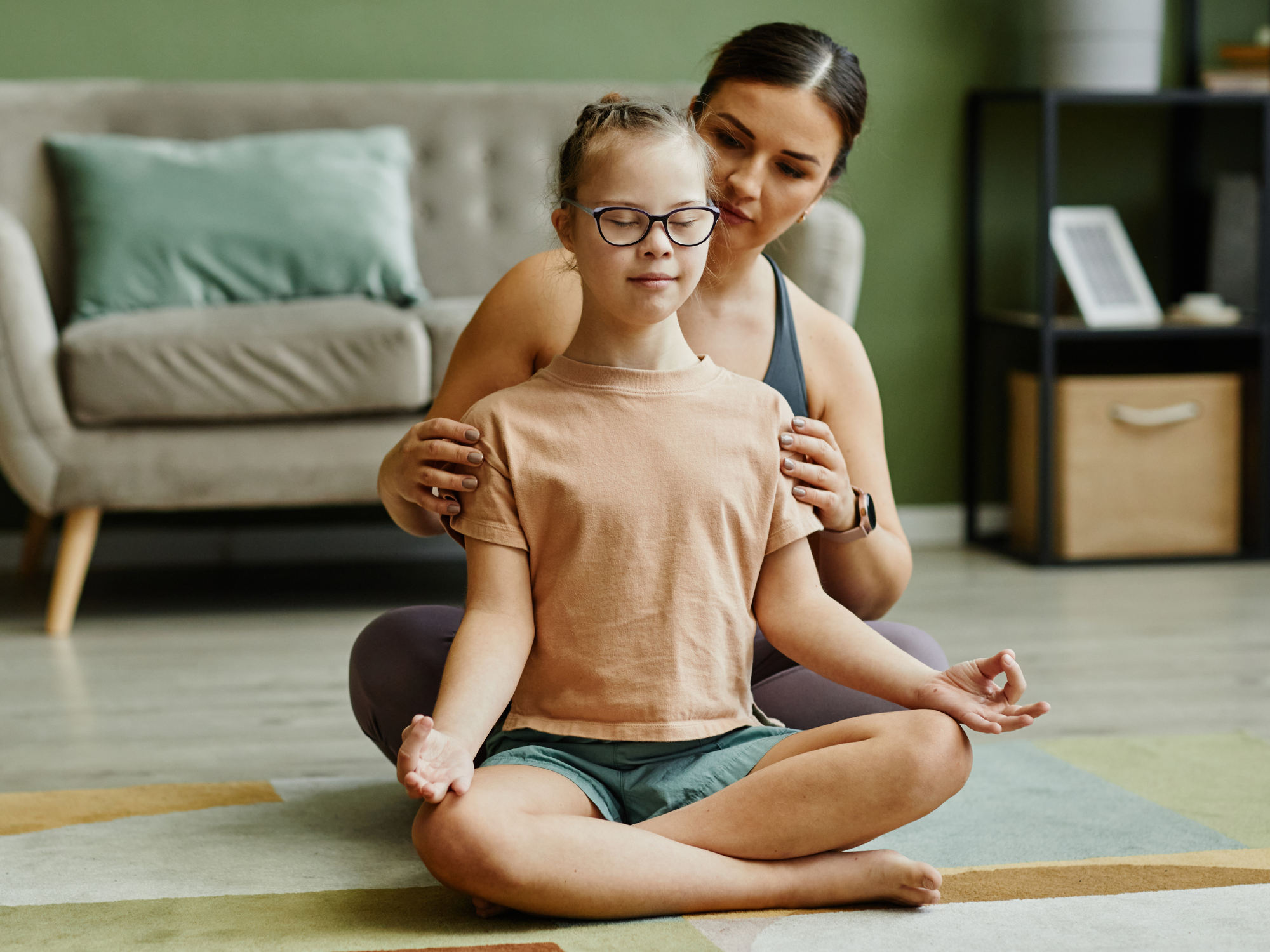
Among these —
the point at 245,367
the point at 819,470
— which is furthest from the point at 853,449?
the point at 245,367

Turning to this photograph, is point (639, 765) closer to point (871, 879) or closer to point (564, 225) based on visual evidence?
point (871, 879)

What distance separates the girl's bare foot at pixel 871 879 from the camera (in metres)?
1.04

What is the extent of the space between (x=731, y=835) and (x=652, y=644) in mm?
148

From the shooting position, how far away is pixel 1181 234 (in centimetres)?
321

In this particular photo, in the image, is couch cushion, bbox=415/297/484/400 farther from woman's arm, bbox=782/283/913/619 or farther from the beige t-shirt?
the beige t-shirt

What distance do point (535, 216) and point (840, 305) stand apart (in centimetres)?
70

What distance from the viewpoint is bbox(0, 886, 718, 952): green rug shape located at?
0.99m

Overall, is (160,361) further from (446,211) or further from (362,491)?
(446,211)

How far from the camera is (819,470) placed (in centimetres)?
112

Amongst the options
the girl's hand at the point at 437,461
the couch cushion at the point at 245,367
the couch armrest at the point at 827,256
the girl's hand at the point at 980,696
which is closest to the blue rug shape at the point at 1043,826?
the girl's hand at the point at 980,696

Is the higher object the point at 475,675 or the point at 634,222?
the point at 634,222

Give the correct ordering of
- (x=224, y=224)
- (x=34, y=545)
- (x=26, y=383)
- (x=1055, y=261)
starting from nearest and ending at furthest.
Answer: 1. (x=26, y=383)
2. (x=224, y=224)
3. (x=34, y=545)
4. (x=1055, y=261)

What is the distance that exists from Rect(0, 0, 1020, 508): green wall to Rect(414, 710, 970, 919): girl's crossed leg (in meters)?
2.01

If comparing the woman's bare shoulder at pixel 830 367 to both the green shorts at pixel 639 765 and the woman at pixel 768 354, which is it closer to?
the woman at pixel 768 354
